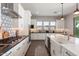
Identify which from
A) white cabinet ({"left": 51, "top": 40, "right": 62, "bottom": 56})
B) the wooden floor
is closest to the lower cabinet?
the wooden floor

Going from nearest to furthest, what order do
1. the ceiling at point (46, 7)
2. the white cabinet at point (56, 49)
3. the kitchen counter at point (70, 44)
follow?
the kitchen counter at point (70, 44)
the white cabinet at point (56, 49)
the ceiling at point (46, 7)

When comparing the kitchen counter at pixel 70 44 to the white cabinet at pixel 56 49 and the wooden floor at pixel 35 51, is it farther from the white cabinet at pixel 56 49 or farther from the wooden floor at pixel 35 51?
the wooden floor at pixel 35 51

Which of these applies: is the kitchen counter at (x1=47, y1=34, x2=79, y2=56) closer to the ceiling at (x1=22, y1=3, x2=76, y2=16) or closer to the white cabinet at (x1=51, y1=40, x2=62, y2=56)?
the white cabinet at (x1=51, y1=40, x2=62, y2=56)

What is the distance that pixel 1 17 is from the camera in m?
2.51

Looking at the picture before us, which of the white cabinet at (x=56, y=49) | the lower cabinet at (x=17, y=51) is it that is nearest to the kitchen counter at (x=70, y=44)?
the white cabinet at (x=56, y=49)

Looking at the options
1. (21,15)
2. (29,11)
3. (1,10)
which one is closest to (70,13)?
(29,11)

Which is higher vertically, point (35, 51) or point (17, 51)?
point (17, 51)

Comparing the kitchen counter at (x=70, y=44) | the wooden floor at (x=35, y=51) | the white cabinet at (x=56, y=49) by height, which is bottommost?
the wooden floor at (x=35, y=51)

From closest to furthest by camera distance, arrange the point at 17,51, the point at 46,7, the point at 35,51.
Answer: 1. the point at 17,51
2. the point at 46,7
3. the point at 35,51

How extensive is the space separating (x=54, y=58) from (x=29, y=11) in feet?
6.71

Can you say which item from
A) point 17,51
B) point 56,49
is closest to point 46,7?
point 56,49

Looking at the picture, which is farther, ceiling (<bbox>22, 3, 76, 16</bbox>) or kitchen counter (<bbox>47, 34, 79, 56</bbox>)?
ceiling (<bbox>22, 3, 76, 16</bbox>)

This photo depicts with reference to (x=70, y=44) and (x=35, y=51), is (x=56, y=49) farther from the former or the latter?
(x=35, y=51)

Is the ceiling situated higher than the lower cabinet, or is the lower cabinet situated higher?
the ceiling
